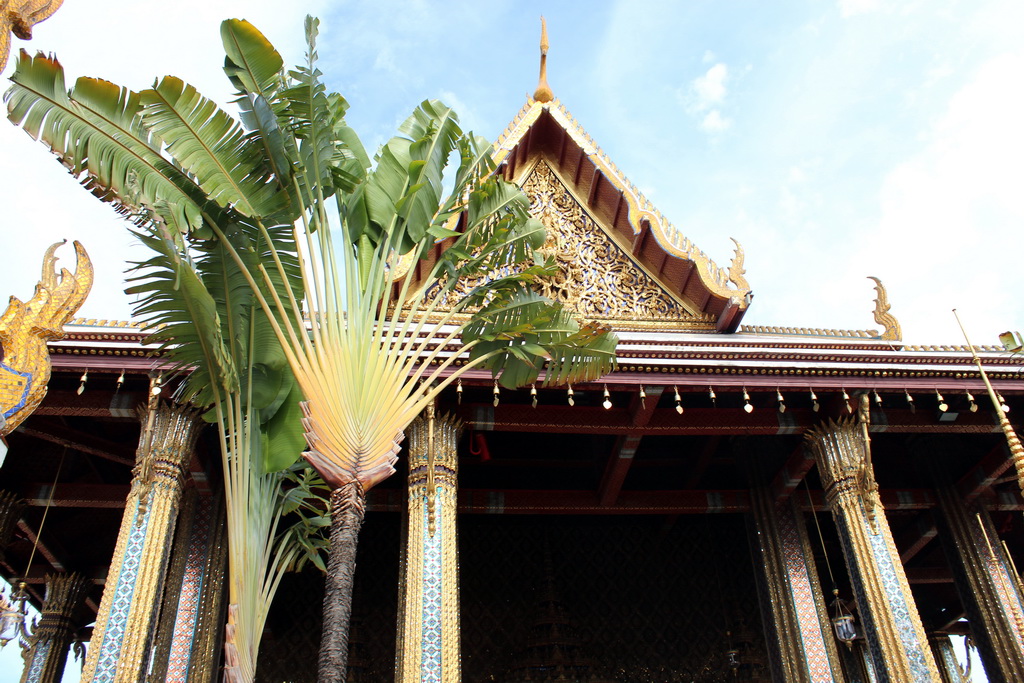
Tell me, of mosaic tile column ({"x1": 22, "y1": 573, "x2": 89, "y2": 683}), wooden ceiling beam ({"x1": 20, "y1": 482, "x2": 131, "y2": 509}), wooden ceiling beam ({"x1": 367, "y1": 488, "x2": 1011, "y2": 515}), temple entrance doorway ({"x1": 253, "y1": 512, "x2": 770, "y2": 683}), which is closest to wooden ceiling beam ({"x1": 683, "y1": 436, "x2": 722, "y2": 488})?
wooden ceiling beam ({"x1": 367, "y1": 488, "x2": 1011, "y2": 515})

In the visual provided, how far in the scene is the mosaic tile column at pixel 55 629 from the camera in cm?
938

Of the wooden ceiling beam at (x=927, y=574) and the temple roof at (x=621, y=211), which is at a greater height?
the temple roof at (x=621, y=211)

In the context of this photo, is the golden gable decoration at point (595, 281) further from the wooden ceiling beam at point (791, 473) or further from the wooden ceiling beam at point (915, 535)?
the wooden ceiling beam at point (915, 535)

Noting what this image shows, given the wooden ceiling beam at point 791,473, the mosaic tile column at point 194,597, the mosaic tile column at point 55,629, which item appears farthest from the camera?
the mosaic tile column at point 55,629

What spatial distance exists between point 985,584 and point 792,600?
1.96 metres

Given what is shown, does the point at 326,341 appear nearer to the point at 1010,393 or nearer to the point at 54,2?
the point at 54,2

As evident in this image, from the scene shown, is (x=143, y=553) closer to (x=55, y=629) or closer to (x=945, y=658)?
(x=55, y=629)

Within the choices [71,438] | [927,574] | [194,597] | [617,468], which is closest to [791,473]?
[617,468]

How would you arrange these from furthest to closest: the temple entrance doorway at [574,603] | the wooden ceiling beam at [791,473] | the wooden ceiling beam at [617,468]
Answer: the temple entrance doorway at [574,603]
the wooden ceiling beam at [791,473]
the wooden ceiling beam at [617,468]

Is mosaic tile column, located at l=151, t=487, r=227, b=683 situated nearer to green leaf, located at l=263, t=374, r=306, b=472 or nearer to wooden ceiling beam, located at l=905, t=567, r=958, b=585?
green leaf, located at l=263, t=374, r=306, b=472

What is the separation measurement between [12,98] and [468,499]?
208 inches

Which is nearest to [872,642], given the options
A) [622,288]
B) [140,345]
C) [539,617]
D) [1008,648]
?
[1008,648]

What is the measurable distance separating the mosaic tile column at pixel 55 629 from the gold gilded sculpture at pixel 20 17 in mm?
7830

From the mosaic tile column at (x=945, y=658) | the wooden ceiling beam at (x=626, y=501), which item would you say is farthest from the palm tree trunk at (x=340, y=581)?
the mosaic tile column at (x=945, y=658)
